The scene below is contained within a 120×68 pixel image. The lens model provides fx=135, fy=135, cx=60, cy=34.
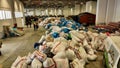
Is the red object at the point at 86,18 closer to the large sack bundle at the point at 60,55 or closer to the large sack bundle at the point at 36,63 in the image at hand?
the large sack bundle at the point at 60,55

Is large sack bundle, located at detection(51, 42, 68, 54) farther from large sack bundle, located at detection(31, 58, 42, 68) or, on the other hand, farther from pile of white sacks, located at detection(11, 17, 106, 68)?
large sack bundle, located at detection(31, 58, 42, 68)

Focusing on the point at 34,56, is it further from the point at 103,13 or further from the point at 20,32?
the point at 103,13

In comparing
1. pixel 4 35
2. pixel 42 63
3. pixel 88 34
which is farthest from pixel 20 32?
pixel 42 63

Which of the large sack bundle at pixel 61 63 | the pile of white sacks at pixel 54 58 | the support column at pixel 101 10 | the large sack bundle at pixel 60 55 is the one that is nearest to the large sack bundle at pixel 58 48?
the pile of white sacks at pixel 54 58

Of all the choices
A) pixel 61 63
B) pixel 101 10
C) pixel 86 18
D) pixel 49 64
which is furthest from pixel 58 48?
pixel 86 18

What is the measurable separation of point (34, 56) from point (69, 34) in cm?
203

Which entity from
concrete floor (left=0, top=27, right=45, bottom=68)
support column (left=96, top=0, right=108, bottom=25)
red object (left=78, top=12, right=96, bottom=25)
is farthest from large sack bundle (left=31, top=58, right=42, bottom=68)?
red object (left=78, top=12, right=96, bottom=25)

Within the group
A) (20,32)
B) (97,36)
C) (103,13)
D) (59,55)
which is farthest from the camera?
(103,13)

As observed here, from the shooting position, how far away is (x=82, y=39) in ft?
15.3

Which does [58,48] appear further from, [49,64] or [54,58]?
[49,64]

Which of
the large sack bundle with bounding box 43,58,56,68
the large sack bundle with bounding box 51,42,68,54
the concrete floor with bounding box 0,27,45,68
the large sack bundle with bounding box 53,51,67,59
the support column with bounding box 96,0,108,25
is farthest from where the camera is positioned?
the support column with bounding box 96,0,108,25

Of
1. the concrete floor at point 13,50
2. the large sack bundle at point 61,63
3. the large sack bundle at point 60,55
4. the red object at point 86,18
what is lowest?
the concrete floor at point 13,50

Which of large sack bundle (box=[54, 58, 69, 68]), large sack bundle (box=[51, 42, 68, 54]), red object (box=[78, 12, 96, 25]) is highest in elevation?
red object (box=[78, 12, 96, 25])

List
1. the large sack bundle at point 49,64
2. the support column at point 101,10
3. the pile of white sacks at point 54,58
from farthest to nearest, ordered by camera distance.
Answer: the support column at point 101,10 < the pile of white sacks at point 54,58 < the large sack bundle at point 49,64
